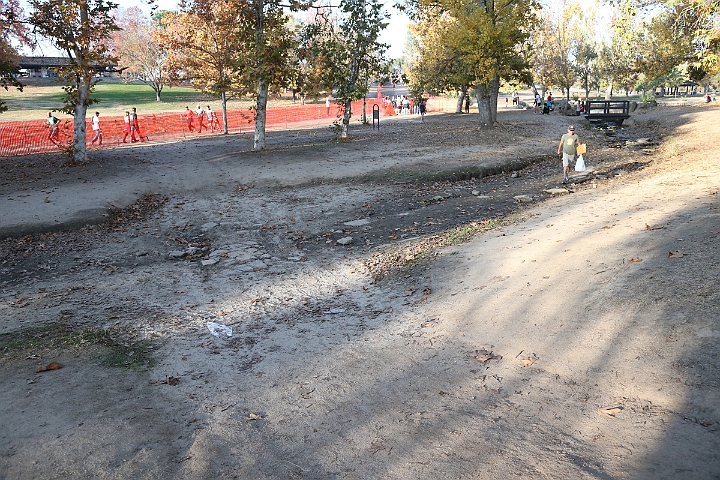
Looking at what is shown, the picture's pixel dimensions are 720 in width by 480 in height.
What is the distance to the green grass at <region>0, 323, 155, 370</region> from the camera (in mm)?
7180

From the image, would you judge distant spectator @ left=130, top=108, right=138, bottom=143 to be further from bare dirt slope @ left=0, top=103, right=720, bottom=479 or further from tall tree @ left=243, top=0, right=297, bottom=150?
bare dirt slope @ left=0, top=103, right=720, bottom=479

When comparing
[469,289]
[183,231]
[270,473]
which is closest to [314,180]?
[183,231]

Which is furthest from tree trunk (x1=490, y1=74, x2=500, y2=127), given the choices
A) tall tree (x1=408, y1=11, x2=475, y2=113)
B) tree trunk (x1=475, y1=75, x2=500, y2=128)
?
tall tree (x1=408, y1=11, x2=475, y2=113)

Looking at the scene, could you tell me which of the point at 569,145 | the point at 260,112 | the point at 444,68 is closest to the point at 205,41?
the point at 260,112

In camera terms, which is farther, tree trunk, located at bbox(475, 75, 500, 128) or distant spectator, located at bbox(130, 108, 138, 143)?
tree trunk, located at bbox(475, 75, 500, 128)

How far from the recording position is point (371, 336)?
7.78 m

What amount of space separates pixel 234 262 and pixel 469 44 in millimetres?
18975

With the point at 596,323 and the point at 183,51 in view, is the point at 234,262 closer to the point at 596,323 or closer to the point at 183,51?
the point at 596,323

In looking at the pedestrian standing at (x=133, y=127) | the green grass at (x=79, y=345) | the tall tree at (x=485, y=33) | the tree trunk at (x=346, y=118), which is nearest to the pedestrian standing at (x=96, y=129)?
the pedestrian standing at (x=133, y=127)

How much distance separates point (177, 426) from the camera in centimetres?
553

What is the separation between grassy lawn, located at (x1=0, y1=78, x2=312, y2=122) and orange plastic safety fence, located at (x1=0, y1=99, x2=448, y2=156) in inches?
273

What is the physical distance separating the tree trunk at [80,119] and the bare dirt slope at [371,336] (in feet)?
15.6

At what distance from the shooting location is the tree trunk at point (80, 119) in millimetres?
19891

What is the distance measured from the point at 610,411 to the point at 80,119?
20344mm
